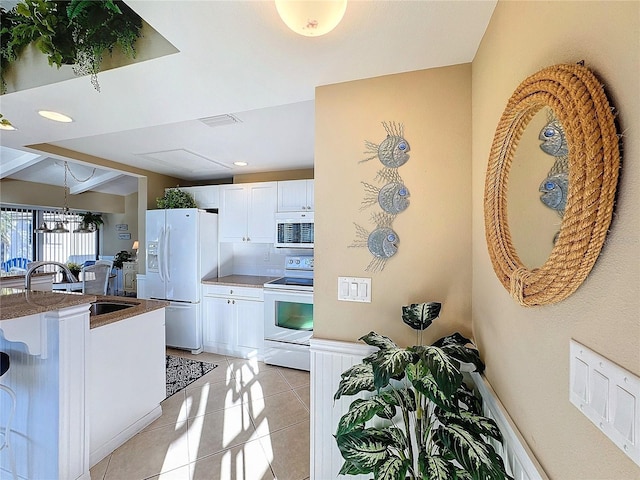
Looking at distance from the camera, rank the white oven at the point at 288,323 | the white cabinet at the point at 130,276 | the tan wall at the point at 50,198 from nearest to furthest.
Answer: the white oven at the point at 288,323 < the tan wall at the point at 50,198 < the white cabinet at the point at 130,276

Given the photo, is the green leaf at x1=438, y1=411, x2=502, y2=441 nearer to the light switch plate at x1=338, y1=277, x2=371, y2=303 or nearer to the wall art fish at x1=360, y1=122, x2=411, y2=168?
the light switch plate at x1=338, y1=277, x2=371, y2=303

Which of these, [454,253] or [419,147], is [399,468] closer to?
[454,253]

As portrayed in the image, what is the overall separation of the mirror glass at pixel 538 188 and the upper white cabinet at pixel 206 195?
366cm

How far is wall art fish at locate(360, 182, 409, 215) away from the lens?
4.44 feet

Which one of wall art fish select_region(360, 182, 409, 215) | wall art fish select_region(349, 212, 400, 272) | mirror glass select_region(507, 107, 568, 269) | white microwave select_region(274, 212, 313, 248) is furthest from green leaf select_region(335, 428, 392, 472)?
white microwave select_region(274, 212, 313, 248)

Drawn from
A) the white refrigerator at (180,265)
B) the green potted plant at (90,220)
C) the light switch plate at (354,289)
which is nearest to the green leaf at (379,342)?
the light switch plate at (354,289)

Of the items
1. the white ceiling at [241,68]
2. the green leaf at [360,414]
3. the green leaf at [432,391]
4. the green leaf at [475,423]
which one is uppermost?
the white ceiling at [241,68]

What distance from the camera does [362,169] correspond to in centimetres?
141

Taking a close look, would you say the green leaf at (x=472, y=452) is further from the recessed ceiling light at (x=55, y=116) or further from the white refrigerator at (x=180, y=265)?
the white refrigerator at (x=180, y=265)

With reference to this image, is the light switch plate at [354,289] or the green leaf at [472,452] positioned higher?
the light switch plate at [354,289]

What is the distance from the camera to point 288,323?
3.20m

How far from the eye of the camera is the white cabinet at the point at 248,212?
141 inches

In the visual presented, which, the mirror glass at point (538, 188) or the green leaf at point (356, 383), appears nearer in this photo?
the mirror glass at point (538, 188)

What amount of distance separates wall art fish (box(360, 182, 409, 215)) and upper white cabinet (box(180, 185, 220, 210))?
296 cm
